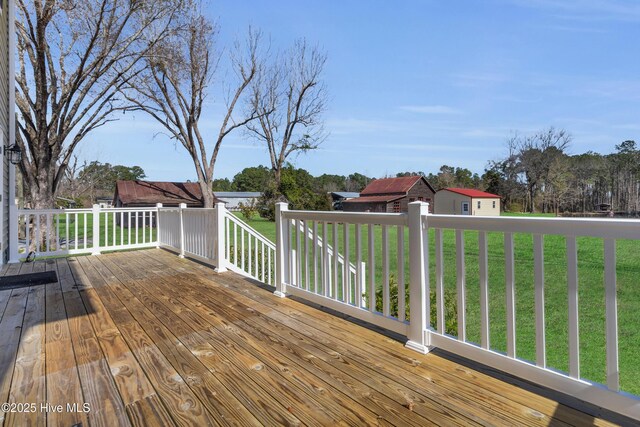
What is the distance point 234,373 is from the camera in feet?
5.61

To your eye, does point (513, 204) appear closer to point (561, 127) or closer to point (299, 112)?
point (561, 127)

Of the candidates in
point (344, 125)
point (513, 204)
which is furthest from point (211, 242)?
point (513, 204)

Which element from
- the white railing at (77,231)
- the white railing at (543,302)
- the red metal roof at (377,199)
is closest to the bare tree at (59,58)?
the white railing at (77,231)

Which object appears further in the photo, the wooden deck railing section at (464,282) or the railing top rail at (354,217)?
the railing top rail at (354,217)

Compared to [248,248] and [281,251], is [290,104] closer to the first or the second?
[248,248]

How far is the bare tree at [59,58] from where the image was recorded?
26.2 feet

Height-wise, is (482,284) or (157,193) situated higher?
(157,193)

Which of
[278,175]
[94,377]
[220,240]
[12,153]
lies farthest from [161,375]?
[278,175]

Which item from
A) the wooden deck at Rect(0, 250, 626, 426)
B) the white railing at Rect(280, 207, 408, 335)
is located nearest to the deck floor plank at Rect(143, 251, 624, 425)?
the wooden deck at Rect(0, 250, 626, 426)

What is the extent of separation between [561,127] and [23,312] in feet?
118

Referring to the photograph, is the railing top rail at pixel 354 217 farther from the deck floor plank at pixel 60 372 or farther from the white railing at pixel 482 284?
the deck floor plank at pixel 60 372

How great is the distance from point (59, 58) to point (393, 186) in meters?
24.1

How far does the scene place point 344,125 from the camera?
2008 centimetres

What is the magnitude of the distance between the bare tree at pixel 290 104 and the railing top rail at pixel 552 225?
16.2 metres
